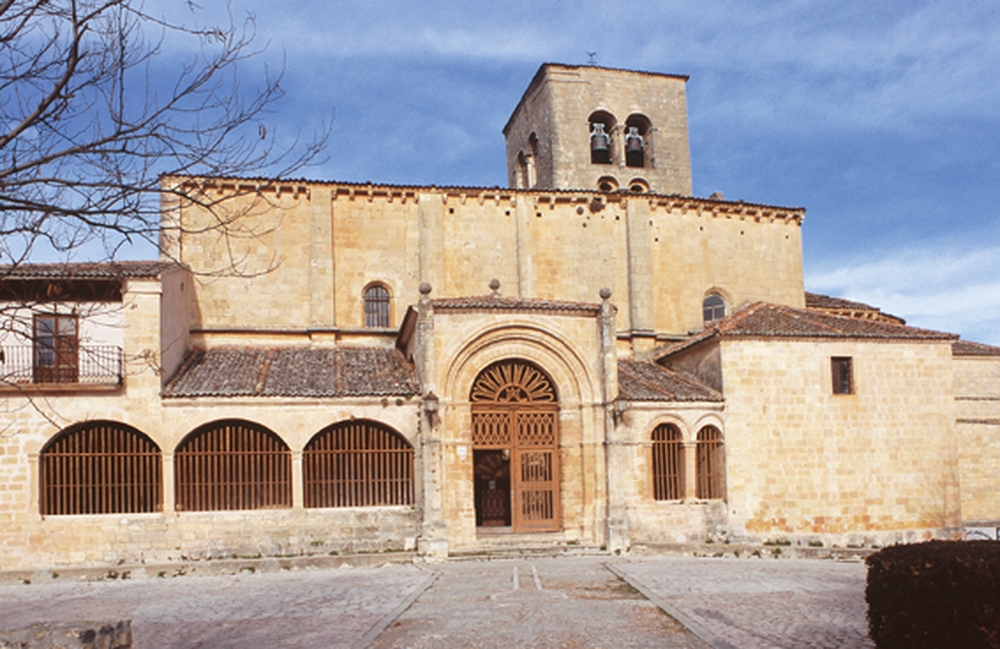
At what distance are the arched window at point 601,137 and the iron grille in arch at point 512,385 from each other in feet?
35.0

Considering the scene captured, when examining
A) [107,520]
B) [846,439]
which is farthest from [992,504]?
[107,520]

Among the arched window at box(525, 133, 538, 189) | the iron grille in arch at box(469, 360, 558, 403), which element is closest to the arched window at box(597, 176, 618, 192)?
the arched window at box(525, 133, 538, 189)

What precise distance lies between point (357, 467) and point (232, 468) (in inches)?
109

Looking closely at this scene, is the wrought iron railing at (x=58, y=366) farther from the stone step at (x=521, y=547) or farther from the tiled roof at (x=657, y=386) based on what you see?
the tiled roof at (x=657, y=386)

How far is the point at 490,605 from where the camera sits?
1306 centimetres

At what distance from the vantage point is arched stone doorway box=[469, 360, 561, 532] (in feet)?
68.7

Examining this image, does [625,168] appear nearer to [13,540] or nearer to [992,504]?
[992,504]

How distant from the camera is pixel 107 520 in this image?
18922 millimetres

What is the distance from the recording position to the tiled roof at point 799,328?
74.2 ft

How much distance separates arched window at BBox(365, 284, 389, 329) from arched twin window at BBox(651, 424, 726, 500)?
8.46 meters

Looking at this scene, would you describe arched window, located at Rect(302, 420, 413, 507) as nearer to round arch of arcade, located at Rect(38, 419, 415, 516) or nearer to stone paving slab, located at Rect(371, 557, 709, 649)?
round arch of arcade, located at Rect(38, 419, 415, 516)

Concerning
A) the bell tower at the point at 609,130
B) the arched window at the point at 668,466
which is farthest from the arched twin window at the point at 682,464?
the bell tower at the point at 609,130

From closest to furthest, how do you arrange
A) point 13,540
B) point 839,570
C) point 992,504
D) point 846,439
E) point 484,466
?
point 839,570
point 13,540
point 846,439
point 484,466
point 992,504

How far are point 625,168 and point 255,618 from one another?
817 inches
